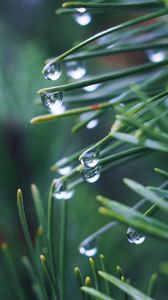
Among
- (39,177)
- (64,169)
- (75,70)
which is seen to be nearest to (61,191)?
(64,169)

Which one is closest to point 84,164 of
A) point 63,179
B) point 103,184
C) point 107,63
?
point 63,179

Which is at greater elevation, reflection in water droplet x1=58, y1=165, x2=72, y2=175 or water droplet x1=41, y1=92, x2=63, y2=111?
water droplet x1=41, y1=92, x2=63, y2=111

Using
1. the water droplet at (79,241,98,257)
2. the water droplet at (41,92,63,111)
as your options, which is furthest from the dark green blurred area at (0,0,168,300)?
the water droplet at (41,92,63,111)

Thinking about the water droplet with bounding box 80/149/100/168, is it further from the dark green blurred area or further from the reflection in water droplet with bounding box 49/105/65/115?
the dark green blurred area

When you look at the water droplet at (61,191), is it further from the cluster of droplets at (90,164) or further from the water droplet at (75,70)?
the water droplet at (75,70)

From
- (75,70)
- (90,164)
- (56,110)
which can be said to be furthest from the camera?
(75,70)

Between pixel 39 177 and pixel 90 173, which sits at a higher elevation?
pixel 39 177

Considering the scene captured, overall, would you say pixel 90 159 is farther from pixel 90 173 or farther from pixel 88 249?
pixel 88 249

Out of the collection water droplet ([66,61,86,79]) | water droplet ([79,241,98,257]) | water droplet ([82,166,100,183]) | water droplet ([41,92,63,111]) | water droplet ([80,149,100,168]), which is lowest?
water droplet ([79,241,98,257])

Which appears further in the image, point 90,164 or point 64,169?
point 64,169
